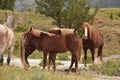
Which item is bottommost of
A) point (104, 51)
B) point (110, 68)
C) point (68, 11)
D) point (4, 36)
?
point (104, 51)

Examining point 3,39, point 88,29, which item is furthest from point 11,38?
point 88,29

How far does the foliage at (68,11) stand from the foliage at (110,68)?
13.9 metres

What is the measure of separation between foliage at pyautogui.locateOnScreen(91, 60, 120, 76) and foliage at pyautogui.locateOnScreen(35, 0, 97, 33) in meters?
13.9

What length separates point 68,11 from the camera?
32938 millimetres

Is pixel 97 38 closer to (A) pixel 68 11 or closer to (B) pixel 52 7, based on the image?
(A) pixel 68 11

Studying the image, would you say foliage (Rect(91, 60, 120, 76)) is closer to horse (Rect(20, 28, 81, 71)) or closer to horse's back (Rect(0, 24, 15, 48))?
horse (Rect(20, 28, 81, 71))

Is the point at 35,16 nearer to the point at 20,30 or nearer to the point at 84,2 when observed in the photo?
the point at 20,30

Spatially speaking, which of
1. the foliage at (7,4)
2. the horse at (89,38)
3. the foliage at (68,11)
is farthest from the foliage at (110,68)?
the foliage at (7,4)

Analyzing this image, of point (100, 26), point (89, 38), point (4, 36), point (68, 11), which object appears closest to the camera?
point (4, 36)

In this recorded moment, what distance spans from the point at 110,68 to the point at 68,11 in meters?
15.4

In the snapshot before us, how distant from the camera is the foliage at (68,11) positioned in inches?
1287

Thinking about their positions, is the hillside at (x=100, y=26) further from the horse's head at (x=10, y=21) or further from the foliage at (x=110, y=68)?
the horse's head at (x=10, y=21)

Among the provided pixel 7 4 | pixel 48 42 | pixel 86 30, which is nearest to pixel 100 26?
pixel 7 4

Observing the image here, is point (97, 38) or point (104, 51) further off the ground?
point (97, 38)
